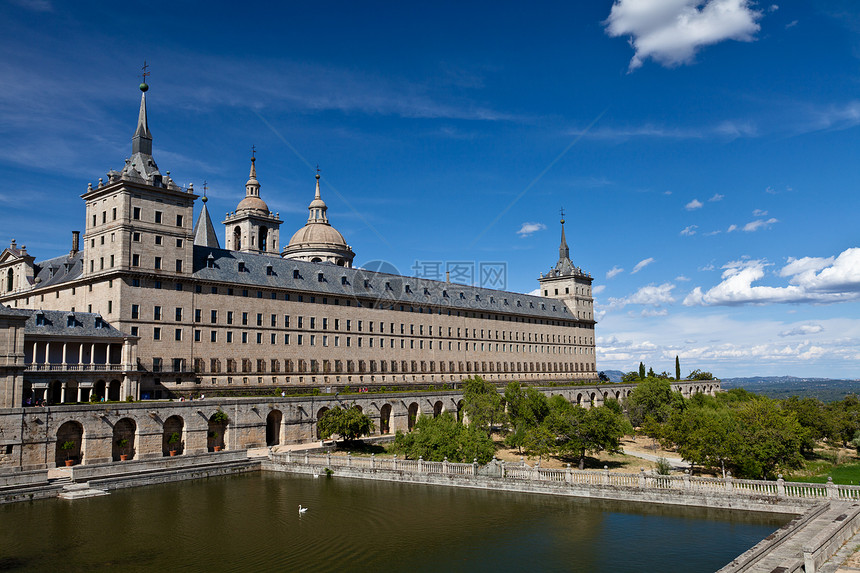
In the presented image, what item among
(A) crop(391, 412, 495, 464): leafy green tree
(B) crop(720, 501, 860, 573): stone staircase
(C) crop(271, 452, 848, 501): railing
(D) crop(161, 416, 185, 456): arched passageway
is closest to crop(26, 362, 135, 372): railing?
(D) crop(161, 416, 185, 456): arched passageway

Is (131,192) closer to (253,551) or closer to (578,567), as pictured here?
(253,551)

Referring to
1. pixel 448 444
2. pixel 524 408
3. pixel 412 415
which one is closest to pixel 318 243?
pixel 412 415

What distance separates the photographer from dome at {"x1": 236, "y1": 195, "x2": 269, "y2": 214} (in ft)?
350

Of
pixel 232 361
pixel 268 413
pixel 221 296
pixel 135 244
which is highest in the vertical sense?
pixel 135 244

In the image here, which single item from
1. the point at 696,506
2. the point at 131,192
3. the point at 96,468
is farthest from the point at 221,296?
the point at 696,506

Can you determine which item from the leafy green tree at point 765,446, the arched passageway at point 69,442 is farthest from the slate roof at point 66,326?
the leafy green tree at point 765,446

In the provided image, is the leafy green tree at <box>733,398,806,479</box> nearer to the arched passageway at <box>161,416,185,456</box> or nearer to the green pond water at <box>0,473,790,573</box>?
the green pond water at <box>0,473,790,573</box>

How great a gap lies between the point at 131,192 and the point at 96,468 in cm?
2899

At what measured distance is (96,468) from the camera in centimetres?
4625

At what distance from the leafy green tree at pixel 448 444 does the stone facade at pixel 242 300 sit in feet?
86.6

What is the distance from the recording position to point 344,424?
6050 cm

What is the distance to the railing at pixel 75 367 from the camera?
177 ft

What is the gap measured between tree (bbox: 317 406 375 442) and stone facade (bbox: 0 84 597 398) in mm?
13245

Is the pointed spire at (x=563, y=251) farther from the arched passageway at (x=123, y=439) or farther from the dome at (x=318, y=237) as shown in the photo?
the arched passageway at (x=123, y=439)
